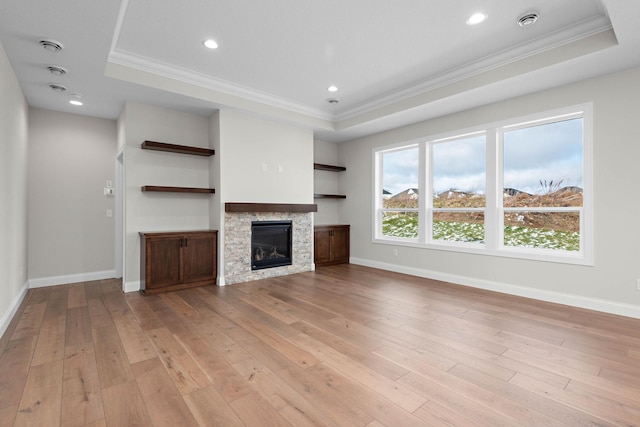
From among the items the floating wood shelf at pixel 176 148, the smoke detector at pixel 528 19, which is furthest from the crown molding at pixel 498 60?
the floating wood shelf at pixel 176 148

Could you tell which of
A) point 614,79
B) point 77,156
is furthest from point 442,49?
point 77,156

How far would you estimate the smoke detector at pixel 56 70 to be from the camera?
3.29m

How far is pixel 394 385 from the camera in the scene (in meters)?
2.01

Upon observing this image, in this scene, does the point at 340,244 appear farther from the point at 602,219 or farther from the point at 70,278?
the point at 70,278

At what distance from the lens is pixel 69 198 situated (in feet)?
15.6

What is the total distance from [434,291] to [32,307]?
4.90 metres

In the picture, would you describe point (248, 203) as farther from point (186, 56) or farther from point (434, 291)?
point (434, 291)

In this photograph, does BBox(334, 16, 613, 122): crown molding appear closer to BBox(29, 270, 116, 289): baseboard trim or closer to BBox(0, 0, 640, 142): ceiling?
BBox(0, 0, 640, 142): ceiling

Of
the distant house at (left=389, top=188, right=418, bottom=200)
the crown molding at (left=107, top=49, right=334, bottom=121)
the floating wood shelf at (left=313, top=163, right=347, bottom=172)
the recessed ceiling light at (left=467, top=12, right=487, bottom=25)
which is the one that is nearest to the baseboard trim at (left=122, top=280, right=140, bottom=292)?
the crown molding at (left=107, top=49, right=334, bottom=121)

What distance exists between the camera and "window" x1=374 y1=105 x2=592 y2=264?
12.4ft

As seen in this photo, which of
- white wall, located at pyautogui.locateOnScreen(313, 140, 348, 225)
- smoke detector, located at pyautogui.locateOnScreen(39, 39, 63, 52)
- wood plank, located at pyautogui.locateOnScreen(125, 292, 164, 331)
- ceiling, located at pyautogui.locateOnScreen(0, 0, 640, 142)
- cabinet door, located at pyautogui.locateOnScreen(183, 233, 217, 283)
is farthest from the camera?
white wall, located at pyautogui.locateOnScreen(313, 140, 348, 225)

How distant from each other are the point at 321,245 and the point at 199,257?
243 centimetres

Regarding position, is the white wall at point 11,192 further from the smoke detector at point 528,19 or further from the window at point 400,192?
the window at point 400,192

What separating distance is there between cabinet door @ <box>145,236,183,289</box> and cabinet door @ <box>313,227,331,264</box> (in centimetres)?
253
